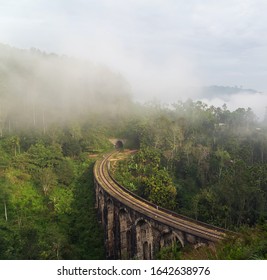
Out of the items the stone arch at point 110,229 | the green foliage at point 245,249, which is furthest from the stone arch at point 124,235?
the green foliage at point 245,249

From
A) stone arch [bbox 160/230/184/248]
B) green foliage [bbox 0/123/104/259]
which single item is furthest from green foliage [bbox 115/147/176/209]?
stone arch [bbox 160/230/184/248]

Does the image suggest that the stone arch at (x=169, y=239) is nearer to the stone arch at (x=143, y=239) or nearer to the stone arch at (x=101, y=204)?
the stone arch at (x=143, y=239)

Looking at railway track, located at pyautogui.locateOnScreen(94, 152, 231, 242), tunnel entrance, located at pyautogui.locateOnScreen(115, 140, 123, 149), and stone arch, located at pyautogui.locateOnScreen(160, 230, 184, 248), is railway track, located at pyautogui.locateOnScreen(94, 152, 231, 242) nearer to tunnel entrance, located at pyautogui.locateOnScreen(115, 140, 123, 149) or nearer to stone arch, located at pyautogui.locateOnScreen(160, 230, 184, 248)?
stone arch, located at pyautogui.locateOnScreen(160, 230, 184, 248)

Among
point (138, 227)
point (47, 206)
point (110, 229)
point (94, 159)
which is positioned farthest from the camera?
point (94, 159)

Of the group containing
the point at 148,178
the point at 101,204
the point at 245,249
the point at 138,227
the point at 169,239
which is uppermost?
the point at 245,249

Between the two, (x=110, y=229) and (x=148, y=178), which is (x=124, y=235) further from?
(x=148, y=178)

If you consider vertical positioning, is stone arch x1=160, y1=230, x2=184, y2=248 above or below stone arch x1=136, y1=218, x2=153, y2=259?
above

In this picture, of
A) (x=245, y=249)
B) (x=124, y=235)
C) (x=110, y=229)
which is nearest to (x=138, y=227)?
(x=124, y=235)
